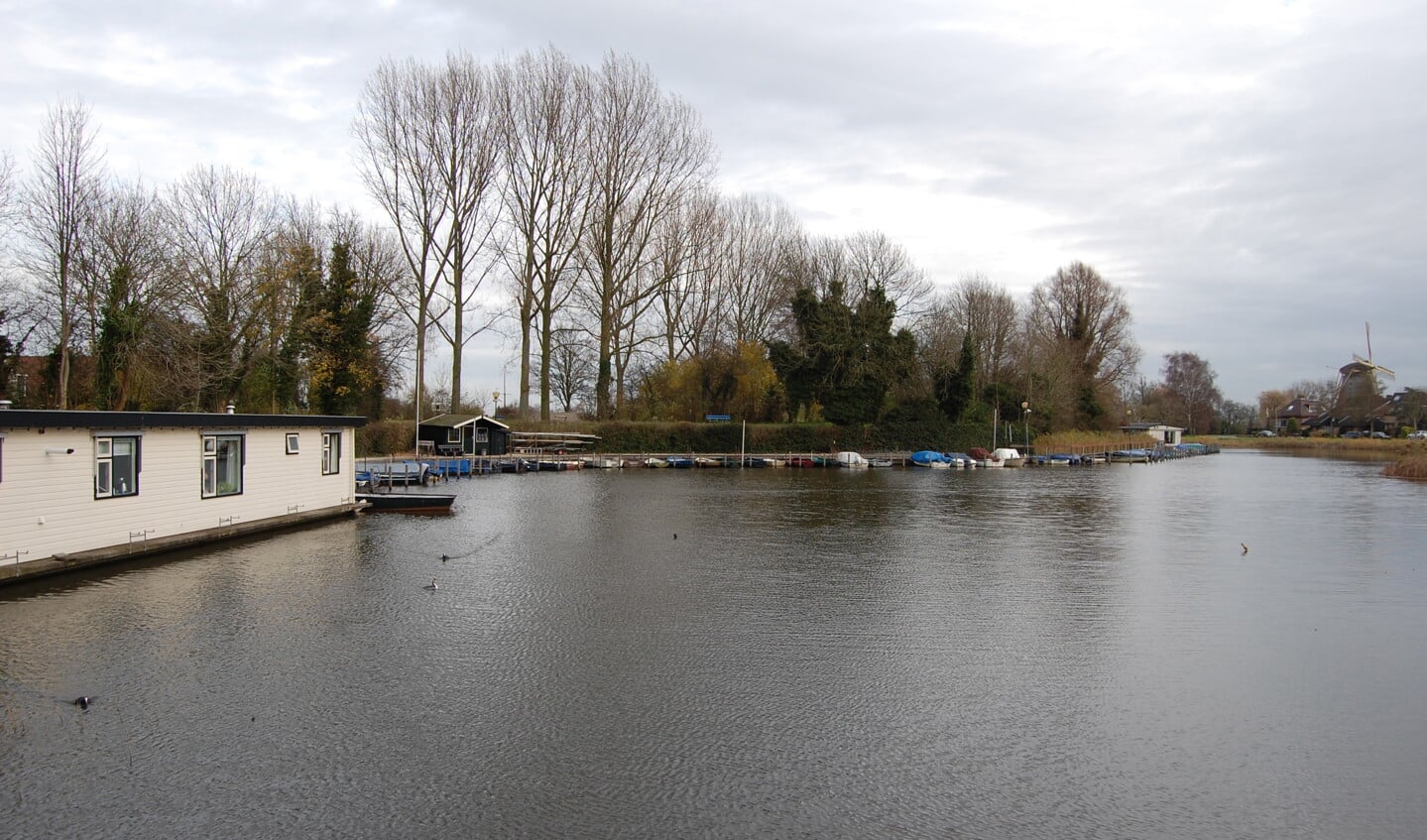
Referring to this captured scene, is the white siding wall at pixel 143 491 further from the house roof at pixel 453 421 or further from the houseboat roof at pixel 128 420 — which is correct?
the house roof at pixel 453 421

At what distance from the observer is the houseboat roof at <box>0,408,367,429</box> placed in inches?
528

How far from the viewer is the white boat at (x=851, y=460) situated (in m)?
56.2

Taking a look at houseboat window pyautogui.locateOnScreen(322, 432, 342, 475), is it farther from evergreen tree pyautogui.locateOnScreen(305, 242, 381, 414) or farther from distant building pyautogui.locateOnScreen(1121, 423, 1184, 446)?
distant building pyautogui.locateOnScreen(1121, 423, 1184, 446)

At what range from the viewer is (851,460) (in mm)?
56250

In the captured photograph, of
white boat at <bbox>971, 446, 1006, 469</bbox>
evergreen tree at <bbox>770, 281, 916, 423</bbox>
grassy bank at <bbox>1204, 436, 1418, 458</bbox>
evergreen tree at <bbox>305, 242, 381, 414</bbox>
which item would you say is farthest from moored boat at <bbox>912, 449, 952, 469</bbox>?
grassy bank at <bbox>1204, 436, 1418, 458</bbox>

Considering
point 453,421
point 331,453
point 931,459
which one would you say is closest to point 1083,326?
point 931,459

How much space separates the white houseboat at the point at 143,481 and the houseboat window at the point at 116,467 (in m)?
0.02

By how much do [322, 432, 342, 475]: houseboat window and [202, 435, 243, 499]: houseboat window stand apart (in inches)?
148

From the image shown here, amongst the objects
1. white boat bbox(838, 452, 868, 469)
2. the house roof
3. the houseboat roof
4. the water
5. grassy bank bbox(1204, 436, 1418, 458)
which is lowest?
the water

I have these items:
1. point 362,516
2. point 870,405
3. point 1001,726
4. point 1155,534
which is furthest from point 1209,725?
point 870,405

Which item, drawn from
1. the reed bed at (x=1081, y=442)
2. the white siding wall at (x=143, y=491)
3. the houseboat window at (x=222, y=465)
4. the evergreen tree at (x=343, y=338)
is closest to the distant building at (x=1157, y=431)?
the reed bed at (x=1081, y=442)

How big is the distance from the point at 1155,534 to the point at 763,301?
44081mm

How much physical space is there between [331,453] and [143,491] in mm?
7392

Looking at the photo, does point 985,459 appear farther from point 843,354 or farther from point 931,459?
point 843,354
